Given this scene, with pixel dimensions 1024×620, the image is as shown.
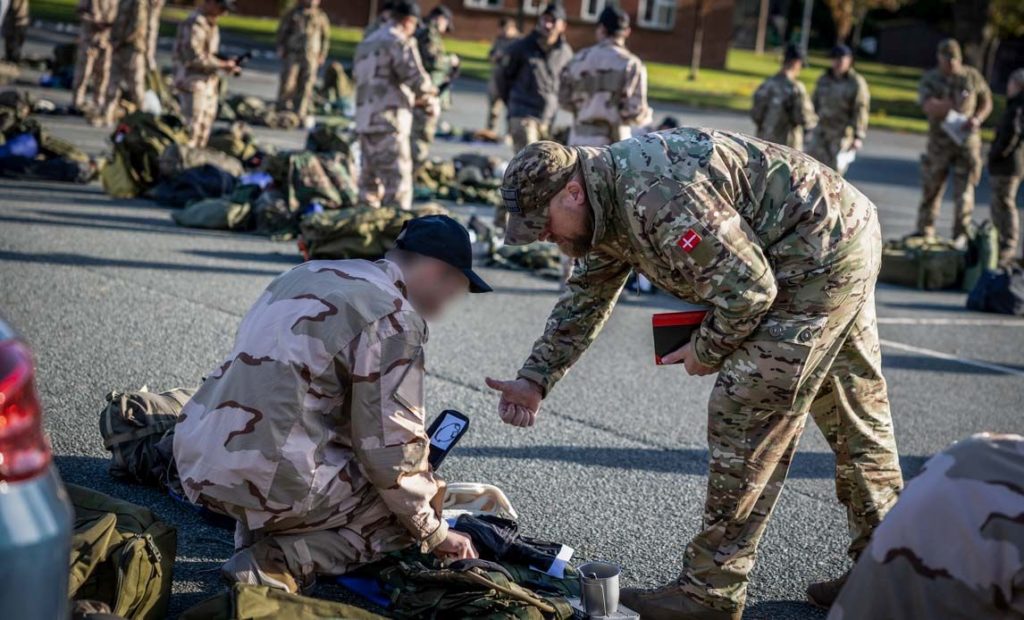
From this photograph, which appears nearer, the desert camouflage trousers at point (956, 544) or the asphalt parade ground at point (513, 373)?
the desert camouflage trousers at point (956, 544)

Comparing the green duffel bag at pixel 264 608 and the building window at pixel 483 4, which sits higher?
the building window at pixel 483 4

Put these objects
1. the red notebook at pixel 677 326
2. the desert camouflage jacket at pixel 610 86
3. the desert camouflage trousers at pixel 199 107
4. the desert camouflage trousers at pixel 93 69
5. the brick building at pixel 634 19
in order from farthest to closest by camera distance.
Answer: the brick building at pixel 634 19, the desert camouflage trousers at pixel 93 69, the desert camouflage trousers at pixel 199 107, the desert camouflage jacket at pixel 610 86, the red notebook at pixel 677 326

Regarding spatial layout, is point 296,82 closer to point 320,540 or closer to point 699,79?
point 320,540

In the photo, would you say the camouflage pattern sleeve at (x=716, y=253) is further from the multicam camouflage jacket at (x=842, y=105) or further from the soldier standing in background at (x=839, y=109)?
the multicam camouflage jacket at (x=842, y=105)

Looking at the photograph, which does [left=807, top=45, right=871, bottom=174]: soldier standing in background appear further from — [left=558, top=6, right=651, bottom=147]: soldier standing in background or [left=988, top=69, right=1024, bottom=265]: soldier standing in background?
[left=558, top=6, right=651, bottom=147]: soldier standing in background

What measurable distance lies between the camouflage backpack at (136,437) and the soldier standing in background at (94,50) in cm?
1308

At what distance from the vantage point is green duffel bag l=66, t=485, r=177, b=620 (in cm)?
368

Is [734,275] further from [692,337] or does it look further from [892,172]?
[892,172]

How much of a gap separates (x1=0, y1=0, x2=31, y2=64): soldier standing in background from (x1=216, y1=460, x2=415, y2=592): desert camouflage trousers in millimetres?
20800

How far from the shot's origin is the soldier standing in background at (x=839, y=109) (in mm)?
14977

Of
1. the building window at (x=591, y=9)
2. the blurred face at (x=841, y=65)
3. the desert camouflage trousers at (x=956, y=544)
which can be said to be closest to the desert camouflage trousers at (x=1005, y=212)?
the blurred face at (x=841, y=65)

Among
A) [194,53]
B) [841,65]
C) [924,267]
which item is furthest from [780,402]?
[841,65]

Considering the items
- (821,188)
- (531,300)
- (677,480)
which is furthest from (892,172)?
(821,188)

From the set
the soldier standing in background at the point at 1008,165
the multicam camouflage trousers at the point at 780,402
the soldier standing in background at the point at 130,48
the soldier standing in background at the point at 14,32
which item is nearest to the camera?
the multicam camouflage trousers at the point at 780,402
